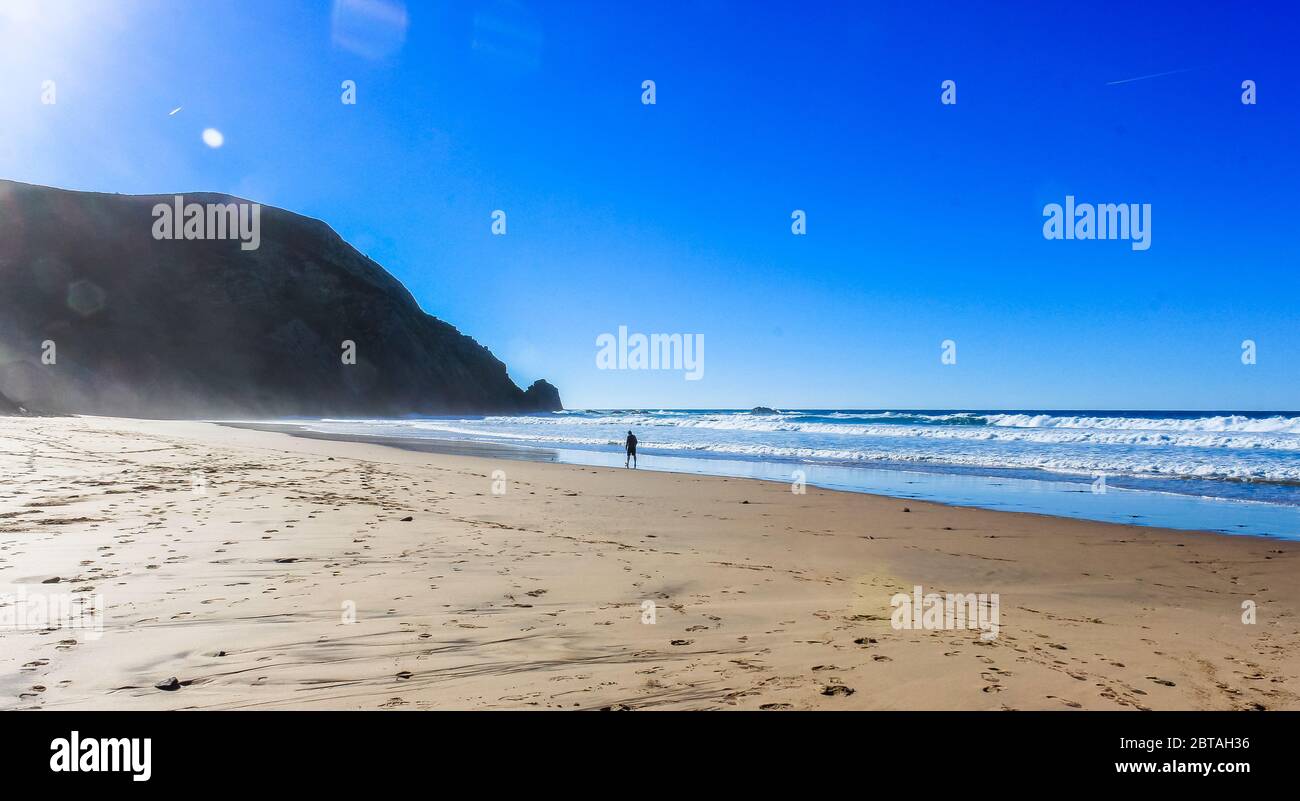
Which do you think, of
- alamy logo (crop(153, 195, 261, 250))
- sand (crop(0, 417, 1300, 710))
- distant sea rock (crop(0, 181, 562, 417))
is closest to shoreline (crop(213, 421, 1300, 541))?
sand (crop(0, 417, 1300, 710))

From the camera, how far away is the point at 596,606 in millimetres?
5867

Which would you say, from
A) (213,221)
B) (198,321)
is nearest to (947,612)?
(198,321)

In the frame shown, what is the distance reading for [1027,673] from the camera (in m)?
4.36

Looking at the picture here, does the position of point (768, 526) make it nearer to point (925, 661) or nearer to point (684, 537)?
point (684, 537)

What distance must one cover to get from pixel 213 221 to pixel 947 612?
109500mm

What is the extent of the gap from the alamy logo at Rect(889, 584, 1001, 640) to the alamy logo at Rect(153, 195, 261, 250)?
4018 inches

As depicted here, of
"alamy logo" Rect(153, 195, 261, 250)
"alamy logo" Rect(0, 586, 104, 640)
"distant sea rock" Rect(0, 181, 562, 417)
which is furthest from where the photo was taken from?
"alamy logo" Rect(153, 195, 261, 250)

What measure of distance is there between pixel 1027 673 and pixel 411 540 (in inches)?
285

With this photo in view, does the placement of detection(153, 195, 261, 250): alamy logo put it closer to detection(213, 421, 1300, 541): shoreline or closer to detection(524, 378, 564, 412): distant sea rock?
detection(524, 378, 564, 412): distant sea rock
